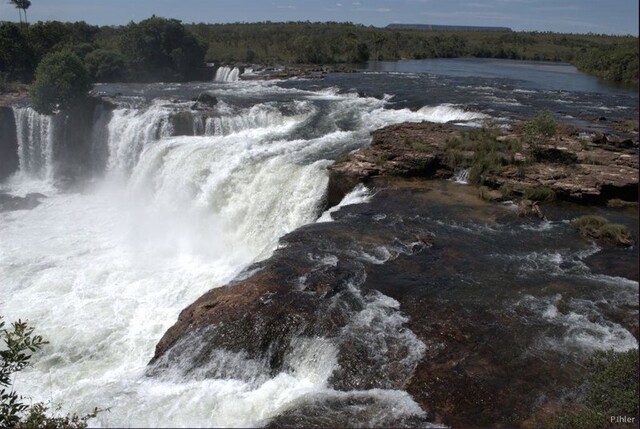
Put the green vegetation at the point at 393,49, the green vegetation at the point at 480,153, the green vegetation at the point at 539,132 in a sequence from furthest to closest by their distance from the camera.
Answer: the green vegetation at the point at 393,49, the green vegetation at the point at 539,132, the green vegetation at the point at 480,153

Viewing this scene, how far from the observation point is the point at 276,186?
695 inches

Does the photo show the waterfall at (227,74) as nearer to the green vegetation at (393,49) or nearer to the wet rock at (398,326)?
the green vegetation at (393,49)

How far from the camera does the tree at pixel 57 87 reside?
2891 centimetres

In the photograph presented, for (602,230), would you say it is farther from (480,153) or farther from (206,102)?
(206,102)

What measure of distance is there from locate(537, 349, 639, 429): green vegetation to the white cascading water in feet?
7.12

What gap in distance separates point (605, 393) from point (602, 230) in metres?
6.80

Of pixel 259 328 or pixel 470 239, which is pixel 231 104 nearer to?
pixel 470 239

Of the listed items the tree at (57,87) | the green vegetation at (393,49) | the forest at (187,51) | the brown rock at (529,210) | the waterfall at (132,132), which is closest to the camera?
the brown rock at (529,210)

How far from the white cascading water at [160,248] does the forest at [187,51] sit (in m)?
16.9

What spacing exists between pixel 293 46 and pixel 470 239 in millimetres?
54684

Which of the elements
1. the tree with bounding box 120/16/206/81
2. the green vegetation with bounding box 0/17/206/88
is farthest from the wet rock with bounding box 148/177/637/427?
the tree with bounding box 120/16/206/81

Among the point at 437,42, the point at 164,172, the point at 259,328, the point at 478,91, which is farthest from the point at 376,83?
the point at 437,42

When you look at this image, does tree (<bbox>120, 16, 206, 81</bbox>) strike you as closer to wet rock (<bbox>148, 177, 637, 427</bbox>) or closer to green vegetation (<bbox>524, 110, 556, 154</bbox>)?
green vegetation (<bbox>524, 110, 556, 154</bbox>)

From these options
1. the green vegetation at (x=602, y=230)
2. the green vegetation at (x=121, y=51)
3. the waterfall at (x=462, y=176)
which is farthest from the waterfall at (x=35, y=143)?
the green vegetation at (x=602, y=230)
